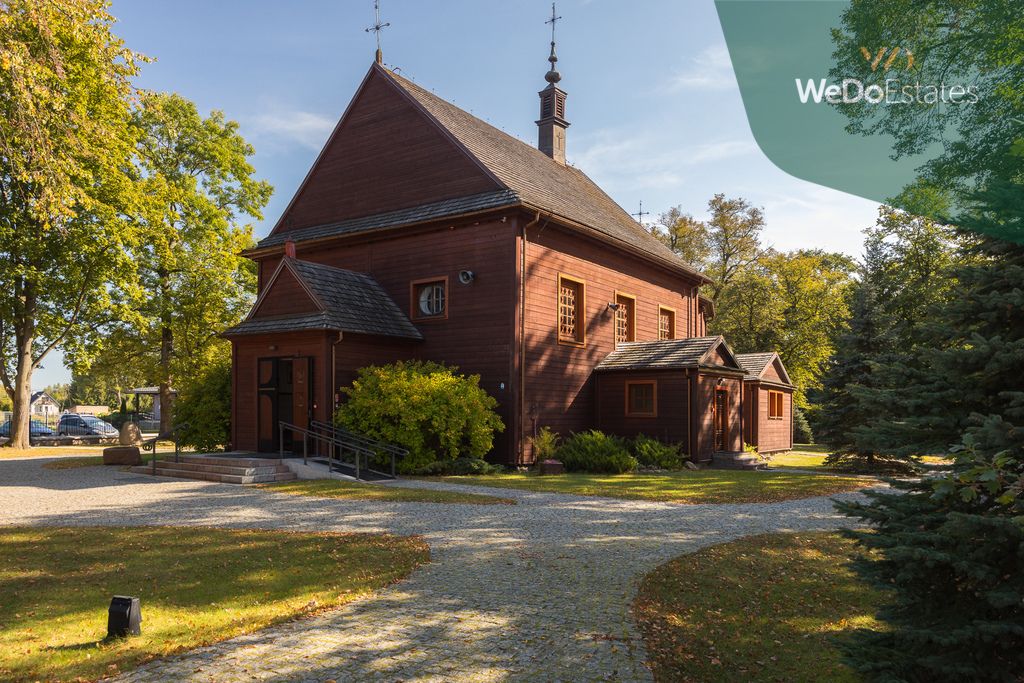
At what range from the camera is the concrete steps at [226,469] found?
1599cm

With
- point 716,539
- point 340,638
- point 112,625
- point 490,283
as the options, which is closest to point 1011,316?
point 716,539

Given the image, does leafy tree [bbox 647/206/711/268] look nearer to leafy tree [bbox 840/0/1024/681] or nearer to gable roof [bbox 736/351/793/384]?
gable roof [bbox 736/351/793/384]

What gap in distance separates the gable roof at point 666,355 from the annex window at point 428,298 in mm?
5442

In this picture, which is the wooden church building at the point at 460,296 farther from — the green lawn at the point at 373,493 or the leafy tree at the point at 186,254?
the leafy tree at the point at 186,254

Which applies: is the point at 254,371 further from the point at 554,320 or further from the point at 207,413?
the point at 554,320

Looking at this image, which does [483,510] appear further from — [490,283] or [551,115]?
[551,115]

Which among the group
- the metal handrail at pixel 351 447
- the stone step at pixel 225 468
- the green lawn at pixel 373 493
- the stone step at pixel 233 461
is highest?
the metal handrail at pixel 351 447

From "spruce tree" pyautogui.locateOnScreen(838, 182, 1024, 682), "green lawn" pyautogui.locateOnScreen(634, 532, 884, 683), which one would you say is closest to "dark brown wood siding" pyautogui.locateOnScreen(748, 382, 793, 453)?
"green lawn" pyautogui.locateOnScreen(634, 532, 884, 683)

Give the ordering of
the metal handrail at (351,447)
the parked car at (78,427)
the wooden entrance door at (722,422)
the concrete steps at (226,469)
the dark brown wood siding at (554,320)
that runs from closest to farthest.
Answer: the concrete steps at (226,469) → the metal handrail at (351,447) → the dark brown wood siding at (554,320) → the wooden entrance door at (722,422) → the parked car at (78,427)

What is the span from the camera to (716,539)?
31.2ft

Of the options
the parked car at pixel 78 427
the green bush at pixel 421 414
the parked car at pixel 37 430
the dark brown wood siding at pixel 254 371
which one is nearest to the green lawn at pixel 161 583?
the green bush at pixel 421 414

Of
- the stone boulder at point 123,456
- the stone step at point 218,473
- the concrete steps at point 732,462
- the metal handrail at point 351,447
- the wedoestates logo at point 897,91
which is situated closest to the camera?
the wedoestates logo at point 897,91

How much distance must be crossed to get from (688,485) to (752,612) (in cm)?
935

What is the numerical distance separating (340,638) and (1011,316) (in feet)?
19.2
